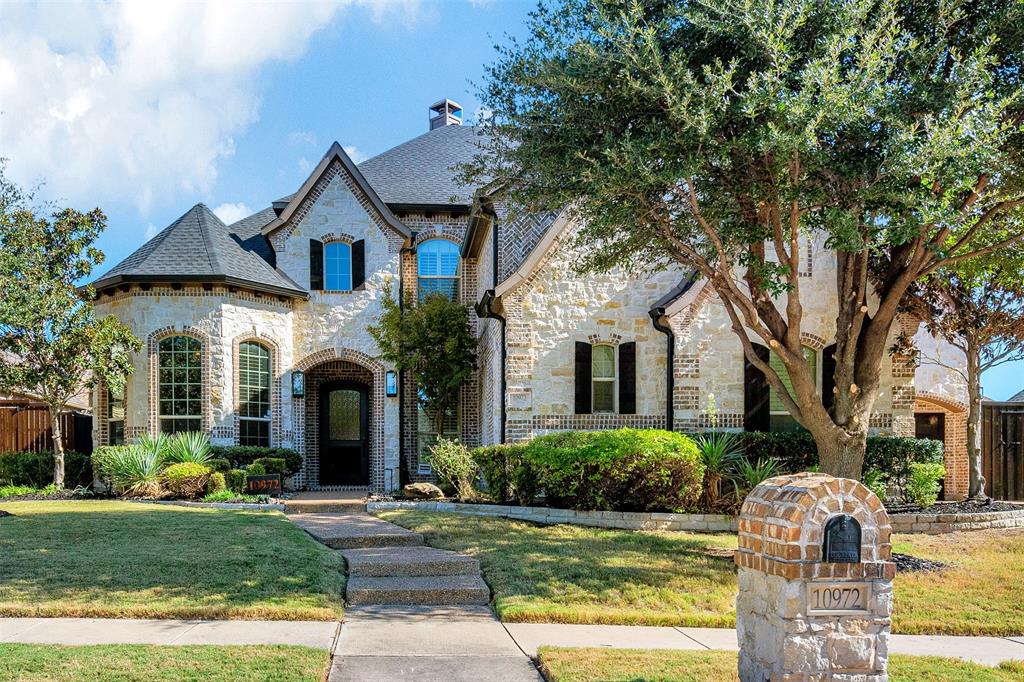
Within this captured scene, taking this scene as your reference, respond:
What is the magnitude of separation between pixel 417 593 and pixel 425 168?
16508 mm

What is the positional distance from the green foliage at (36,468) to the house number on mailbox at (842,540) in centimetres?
1820

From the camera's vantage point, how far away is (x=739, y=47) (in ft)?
34.8

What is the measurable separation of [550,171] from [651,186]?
4.20ft

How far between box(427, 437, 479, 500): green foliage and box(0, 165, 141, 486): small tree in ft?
24.2

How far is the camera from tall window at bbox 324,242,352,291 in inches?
870

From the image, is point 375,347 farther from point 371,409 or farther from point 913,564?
point 913,564

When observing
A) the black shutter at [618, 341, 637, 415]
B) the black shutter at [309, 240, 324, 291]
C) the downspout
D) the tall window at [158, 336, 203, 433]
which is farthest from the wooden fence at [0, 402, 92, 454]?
the downspout

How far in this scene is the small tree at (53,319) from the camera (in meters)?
18.4

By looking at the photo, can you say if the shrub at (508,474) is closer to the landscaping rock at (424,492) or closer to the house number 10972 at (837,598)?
the landscaping rock at (424,492)

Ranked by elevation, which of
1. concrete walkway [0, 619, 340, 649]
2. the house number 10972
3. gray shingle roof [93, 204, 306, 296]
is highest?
gray shingle roof [93, 204, 306, 296]

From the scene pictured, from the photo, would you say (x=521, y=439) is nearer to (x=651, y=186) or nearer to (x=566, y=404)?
(x=566, y=404)

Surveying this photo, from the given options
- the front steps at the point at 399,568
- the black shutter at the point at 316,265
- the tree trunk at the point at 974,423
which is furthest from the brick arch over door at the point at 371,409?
the tree trunk at the point at 974,423

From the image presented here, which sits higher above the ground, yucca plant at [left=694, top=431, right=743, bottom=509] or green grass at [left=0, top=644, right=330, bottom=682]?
yucca plant at [left=694, top=431, right=743, bottom=509]

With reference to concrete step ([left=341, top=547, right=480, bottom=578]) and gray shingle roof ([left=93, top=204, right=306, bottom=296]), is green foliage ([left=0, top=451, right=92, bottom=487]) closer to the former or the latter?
gray shingle roof ([left=93, top=204, right=306, bottom=296])
